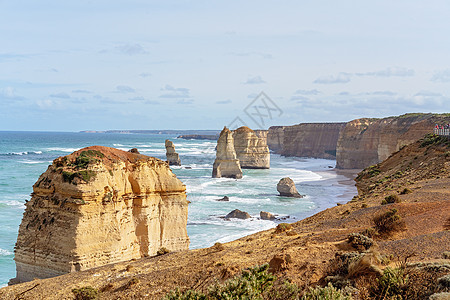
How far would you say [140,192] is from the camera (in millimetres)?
19875

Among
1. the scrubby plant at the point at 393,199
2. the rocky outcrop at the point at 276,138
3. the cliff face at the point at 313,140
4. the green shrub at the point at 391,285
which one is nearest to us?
the green shrub at the point at 391,285

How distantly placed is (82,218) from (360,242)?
10.2m

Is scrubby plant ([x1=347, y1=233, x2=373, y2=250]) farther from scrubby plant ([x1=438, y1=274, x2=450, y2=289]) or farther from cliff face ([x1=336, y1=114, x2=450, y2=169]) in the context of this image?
cliff face ([x1=336, y1=114, x2=450, y2=169])

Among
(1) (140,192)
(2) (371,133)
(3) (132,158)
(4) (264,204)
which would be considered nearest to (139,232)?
(1) (140,192)

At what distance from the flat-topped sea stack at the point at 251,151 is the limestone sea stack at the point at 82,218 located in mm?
69856

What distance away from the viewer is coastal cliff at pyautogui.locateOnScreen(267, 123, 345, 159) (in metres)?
128

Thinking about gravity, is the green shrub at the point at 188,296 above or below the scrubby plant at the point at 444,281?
below

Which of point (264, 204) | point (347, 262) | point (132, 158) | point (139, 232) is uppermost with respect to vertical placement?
point (132, 158)

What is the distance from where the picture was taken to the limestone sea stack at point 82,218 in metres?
16.3

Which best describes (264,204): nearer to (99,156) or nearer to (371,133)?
(99,156)

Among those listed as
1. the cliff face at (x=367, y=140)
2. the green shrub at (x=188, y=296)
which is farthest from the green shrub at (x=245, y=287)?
the cliff face at (x=367, y=140)

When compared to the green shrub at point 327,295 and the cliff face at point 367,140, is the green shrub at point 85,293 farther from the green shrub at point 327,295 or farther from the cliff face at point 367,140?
the cliff face at point 367,140

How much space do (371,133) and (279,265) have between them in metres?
80.0

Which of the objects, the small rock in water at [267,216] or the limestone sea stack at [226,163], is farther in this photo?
the limestone sea stack at [226,163]
